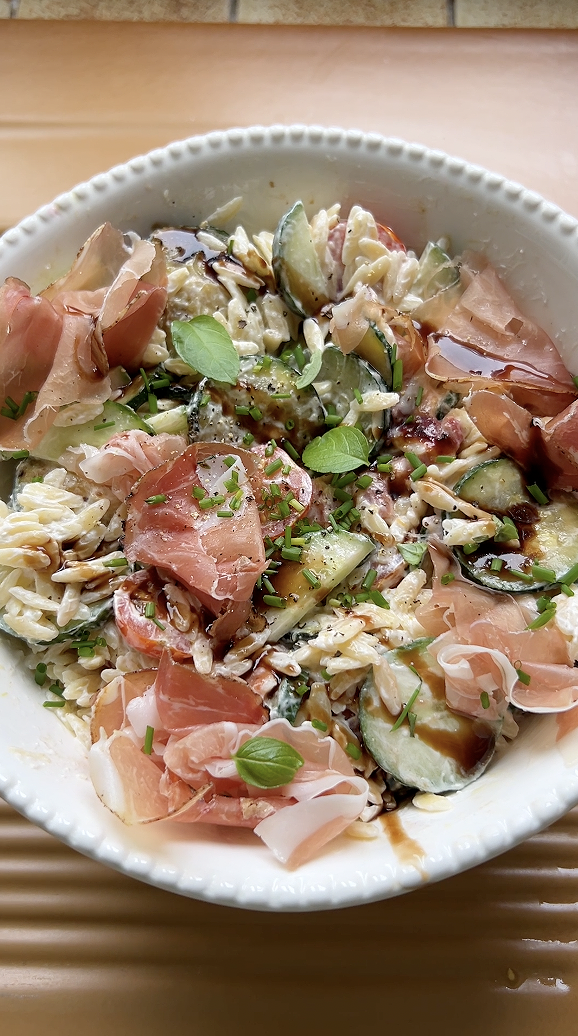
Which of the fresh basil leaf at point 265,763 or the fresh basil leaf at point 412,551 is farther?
the fresh basil leaf at point 412,551

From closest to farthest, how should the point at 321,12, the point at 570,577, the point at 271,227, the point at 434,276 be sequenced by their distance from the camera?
the point at 570,577, the point at 434,276, the point at 271,227, the point at 321,12

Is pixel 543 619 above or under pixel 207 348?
under

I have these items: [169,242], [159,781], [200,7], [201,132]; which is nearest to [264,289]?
[169,242]

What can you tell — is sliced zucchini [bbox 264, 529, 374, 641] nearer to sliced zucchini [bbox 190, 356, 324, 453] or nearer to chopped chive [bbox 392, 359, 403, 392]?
sliced zucchini [bbox 190, 356, 324, 453]

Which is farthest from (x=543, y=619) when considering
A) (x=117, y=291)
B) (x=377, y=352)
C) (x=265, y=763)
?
(x=117, y=291)

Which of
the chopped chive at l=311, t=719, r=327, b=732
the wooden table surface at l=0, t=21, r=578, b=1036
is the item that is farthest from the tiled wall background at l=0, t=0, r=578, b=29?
the wooden table surface at l=0, t=21, r=578, b=1036

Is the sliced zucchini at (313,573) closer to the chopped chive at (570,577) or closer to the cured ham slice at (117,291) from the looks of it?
the chopped chive at (570,577)

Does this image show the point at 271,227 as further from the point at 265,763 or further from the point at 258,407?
the point at 265,763

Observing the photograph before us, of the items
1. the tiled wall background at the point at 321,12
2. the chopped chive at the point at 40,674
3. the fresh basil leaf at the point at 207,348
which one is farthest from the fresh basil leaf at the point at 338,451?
the tiled wall background at the point at 321,12
